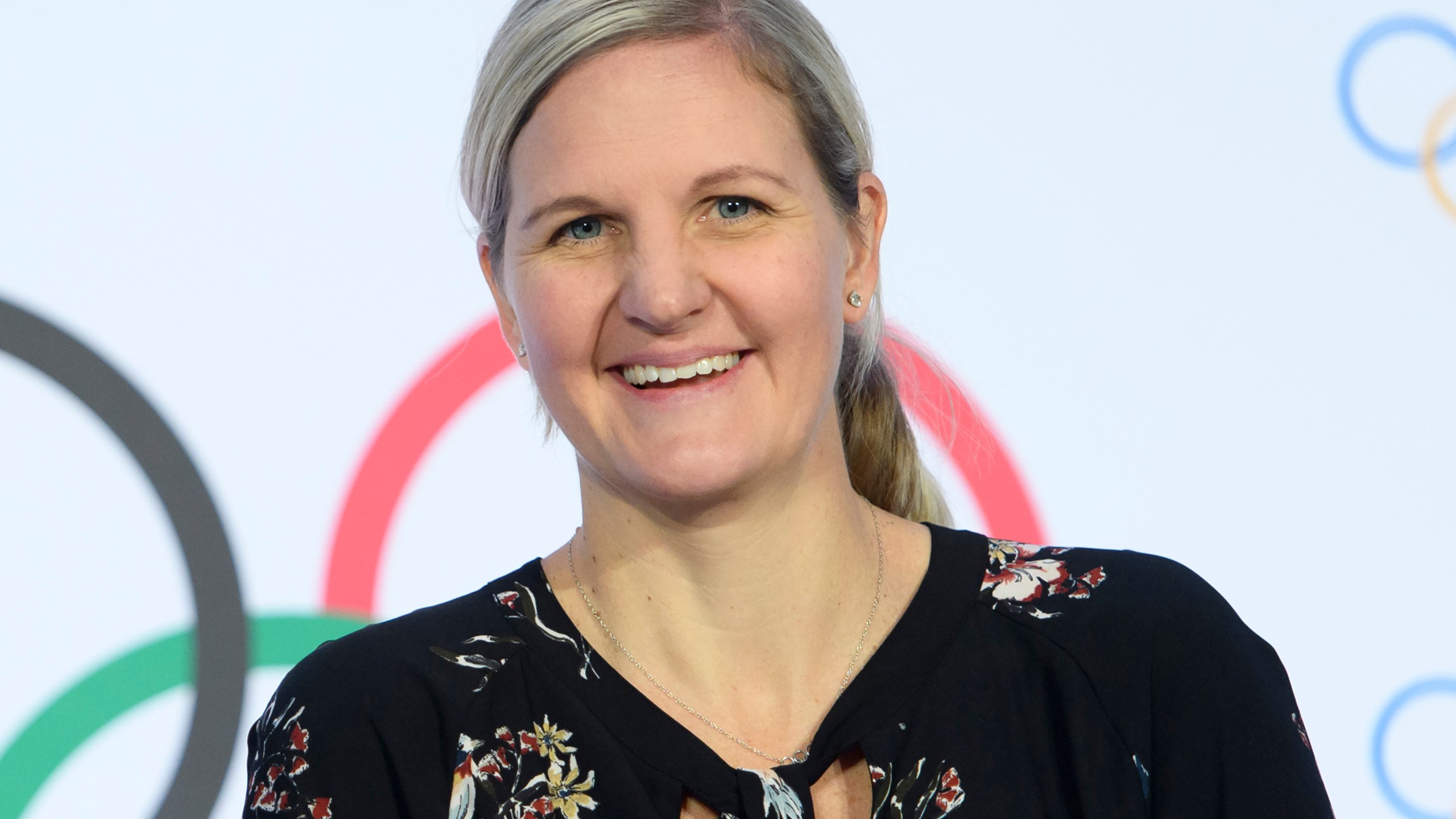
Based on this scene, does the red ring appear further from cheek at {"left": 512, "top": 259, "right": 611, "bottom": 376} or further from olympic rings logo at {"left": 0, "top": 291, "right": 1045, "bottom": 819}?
cheek at {"left": 512, "top": 259, "right": 611, "bottom": 376}

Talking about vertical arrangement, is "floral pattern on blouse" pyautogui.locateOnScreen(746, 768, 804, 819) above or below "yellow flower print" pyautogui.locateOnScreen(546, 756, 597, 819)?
below

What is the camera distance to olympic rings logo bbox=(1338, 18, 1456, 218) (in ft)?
7.92

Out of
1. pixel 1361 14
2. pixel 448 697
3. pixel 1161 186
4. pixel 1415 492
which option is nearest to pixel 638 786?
pixel 448 697

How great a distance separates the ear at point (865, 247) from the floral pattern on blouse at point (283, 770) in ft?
2.06

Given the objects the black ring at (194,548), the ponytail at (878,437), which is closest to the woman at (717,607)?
the ponytail at (878,437)

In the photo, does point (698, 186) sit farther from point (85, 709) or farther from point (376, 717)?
point (85, 709)

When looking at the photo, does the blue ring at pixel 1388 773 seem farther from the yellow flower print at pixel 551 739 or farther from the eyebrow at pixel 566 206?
the eyebrow at pixel 566 206

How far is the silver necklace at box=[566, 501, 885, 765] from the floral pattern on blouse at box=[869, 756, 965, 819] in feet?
0.23

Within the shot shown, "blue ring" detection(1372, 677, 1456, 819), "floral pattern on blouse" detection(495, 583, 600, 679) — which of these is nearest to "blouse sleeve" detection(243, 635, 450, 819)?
"floral pattern on blouse" detection(495, 583, 600, 679)

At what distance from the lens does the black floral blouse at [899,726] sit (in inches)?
44.8

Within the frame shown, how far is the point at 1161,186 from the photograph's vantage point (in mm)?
2361

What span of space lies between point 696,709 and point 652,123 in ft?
1.68

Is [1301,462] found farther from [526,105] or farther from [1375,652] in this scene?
[526,105]

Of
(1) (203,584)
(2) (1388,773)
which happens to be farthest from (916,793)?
(2) (1388,773)
